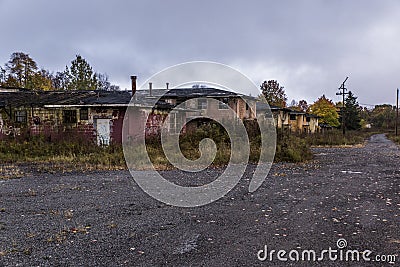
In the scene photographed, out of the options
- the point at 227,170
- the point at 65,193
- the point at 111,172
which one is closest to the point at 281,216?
the point at 65,193

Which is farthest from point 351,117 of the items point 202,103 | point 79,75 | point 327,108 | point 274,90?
point 79,75

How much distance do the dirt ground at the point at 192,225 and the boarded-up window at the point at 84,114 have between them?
10.4 meters

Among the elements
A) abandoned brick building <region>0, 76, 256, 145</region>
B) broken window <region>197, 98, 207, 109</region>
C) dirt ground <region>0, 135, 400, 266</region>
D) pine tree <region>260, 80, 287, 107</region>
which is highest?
pine tree <region>260, 80, 287, 107</region>

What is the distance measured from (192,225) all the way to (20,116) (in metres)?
18.3

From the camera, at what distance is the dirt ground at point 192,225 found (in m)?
4.23

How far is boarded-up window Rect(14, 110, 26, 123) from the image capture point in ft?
66.7

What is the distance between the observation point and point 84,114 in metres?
19.8

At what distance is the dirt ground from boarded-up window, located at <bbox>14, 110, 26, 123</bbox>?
12048 mm

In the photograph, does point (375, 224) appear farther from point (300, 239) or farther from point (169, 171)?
point (169, 171)

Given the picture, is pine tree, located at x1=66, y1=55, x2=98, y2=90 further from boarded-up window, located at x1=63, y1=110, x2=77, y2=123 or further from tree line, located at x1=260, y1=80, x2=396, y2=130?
tree line, located at x1=260, y1=80, x2=396, y2=130

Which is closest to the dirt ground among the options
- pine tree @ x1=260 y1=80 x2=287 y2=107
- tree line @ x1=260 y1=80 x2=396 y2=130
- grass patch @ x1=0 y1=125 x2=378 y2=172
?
grass patch @ x1=0 y1=125 x2=378 y2=172

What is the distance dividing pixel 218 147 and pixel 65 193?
9.09 m

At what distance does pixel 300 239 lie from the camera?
15.9 ft

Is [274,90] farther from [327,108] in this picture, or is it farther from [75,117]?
[75,117]
